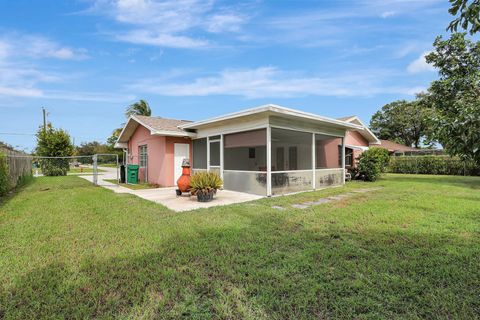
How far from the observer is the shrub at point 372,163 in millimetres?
13805

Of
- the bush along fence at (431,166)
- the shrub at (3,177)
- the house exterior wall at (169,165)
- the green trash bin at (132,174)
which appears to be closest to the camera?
the shrub at (3,177)

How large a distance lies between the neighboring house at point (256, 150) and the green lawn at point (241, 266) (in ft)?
11.9

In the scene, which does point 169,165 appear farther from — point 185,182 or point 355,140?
point 355,140

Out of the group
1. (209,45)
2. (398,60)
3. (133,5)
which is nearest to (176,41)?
(209,45)

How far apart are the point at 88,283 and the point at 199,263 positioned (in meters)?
1.25

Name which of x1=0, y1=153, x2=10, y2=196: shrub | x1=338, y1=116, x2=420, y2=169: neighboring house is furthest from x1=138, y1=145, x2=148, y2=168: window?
x1=338, y1=116, x2=420, y2=169: neighboring house

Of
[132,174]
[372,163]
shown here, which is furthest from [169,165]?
[372,163]

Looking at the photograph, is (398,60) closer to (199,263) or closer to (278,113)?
(278,113)

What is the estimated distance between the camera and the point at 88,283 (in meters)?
2.71

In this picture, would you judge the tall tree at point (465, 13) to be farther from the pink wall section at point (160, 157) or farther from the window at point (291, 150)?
the pink wall section at point (160, 157)

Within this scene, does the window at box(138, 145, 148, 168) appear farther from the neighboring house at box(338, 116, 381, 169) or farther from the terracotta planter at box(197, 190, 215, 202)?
the neighboring house at box(338, 116, 381, 169)

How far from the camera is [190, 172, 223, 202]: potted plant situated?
295 inches

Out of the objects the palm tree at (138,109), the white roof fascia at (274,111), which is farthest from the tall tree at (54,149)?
the white roof fascia at (274,111)

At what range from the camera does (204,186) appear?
7.50m
